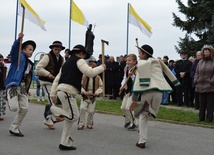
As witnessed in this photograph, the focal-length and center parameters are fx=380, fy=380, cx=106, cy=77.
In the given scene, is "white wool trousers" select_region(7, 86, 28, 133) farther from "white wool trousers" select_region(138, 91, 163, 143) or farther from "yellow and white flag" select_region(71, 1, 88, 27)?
"yellow and white flag" select_region(71, 1, 88, 27)

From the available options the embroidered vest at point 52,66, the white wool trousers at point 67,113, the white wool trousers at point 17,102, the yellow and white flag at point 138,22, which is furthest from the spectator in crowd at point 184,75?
the white wool trousers at point 67,113

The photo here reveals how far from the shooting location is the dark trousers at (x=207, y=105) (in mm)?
10227

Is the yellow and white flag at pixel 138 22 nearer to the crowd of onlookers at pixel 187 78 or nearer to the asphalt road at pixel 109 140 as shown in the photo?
the crowd of onlookers at pixel 187 78

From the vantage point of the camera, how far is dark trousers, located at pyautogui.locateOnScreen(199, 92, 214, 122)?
10227 millimetres

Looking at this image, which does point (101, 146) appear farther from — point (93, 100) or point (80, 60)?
point (93, 100)

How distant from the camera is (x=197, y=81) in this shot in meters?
10.8

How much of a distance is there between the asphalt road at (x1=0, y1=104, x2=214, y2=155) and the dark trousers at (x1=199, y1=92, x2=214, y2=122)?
88cm

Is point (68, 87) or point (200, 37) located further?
point (200, 37)

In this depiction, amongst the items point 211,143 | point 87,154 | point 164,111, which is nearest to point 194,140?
point 211,143

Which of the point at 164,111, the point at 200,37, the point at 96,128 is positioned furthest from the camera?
the point at 200,37

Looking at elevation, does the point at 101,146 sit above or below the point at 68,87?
below

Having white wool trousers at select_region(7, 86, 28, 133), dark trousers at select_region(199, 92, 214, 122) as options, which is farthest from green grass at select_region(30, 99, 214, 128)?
white wool trousers at select_region(7, 86, 28, 133)

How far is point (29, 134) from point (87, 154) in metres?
2.16

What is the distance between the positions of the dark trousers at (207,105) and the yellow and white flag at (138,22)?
680 cm
